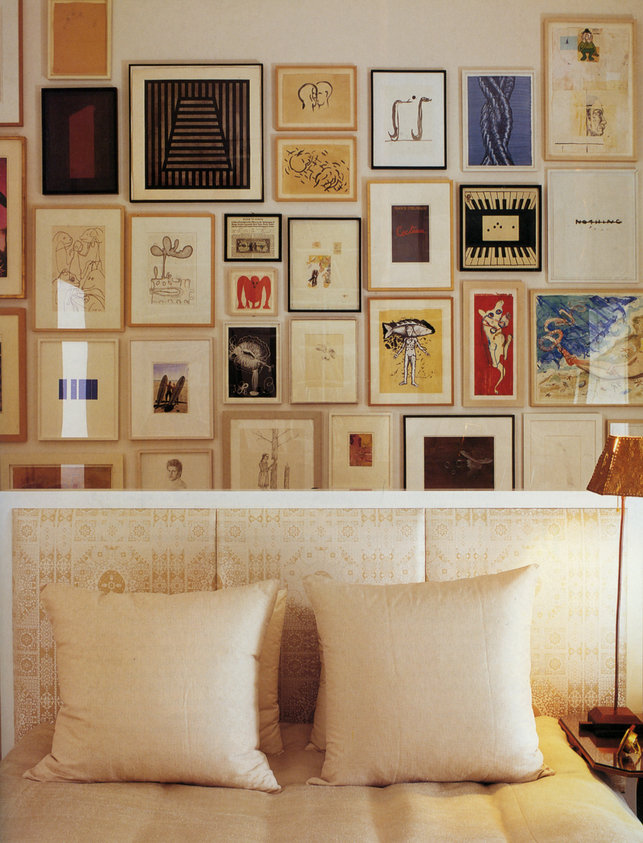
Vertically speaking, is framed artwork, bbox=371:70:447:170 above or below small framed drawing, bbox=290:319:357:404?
above

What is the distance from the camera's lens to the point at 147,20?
187cm

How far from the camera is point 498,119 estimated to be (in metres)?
1.88

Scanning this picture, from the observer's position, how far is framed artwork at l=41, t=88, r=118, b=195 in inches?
73.9

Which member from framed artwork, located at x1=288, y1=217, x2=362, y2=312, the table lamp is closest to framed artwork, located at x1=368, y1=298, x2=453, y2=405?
framed artwork, located at x1=288, y1=217, x2=362, y2=312

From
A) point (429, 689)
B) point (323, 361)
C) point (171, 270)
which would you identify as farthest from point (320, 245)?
point (429, 689)

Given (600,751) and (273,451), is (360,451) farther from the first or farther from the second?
(600,751)

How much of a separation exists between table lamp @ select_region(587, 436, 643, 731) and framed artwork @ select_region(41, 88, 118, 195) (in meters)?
1.58

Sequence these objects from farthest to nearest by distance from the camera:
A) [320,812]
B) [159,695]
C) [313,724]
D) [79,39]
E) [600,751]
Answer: [79,39]
[313,724]
[600,751]
[159,695]
[320,812]

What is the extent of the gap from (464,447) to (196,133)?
122 centimetres

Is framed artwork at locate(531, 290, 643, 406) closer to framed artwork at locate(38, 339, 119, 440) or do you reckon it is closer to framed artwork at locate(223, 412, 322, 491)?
framed artwork at locate(223, 412, 322, 491)

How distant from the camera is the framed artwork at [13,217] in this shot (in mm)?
1888

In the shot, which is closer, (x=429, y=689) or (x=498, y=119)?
(x=429, y=689)

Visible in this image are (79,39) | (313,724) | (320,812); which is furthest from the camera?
(79,39)

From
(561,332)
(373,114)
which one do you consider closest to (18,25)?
(373,114)
